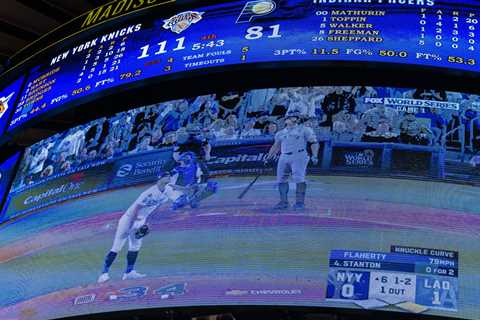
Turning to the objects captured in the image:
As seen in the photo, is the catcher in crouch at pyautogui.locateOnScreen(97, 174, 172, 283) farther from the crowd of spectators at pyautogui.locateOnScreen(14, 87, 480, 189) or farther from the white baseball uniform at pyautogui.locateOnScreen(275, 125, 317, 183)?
the white baseball uniform at pyautogui.locateOnScreen(275, 125, 317, 183)

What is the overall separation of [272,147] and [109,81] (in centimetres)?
202

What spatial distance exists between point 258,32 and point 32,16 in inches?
122

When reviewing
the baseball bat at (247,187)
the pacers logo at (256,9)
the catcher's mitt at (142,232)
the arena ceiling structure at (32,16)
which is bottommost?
→ the catcher's mitt at (142,232)

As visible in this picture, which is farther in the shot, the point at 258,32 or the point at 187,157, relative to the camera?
the point at 258,32

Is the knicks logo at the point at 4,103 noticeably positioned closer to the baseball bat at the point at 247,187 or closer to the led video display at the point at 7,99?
the led video display at the point at 7,99

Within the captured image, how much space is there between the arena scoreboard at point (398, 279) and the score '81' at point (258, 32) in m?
2.24

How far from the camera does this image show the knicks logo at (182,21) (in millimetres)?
7516

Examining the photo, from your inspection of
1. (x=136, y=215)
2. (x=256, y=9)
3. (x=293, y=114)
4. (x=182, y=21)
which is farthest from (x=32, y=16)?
(x=293, y=114)

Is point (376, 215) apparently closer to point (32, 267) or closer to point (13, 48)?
point (32, 267)

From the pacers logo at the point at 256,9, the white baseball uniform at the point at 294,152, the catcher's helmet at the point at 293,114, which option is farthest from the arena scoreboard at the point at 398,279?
the pacers logo at the point at 256,9

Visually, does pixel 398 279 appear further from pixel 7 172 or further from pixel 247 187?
pixel 7 172

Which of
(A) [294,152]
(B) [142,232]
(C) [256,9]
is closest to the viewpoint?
(A) [294,152]

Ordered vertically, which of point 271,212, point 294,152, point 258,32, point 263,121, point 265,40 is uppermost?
point 258,32

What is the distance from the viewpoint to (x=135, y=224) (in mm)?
Result: 6512
